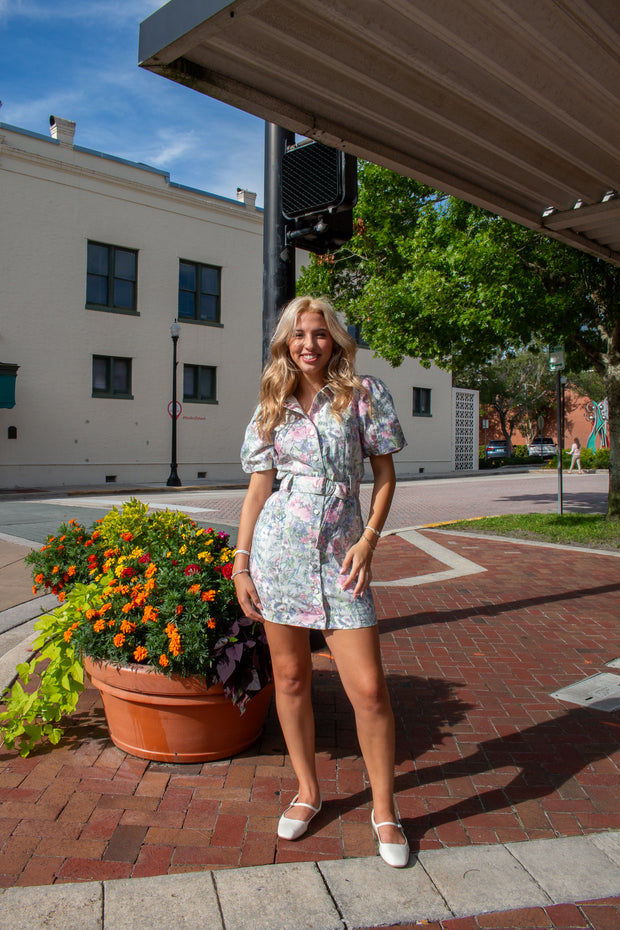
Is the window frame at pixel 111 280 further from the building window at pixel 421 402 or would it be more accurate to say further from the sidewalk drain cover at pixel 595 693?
the sidewalk drain cover at pixel 595 693

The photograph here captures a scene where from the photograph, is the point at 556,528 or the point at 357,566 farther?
the point at 556,528

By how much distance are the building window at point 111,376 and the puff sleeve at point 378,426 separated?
64.1 feet

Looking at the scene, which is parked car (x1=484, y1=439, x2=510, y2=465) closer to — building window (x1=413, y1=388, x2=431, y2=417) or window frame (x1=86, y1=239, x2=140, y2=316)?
building window (x1=413, y1=388, x2=431, y2=417)

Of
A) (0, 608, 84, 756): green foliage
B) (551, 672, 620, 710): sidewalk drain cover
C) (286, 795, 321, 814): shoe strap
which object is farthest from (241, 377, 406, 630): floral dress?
(551, 672, 620, 710): sidewalk drain cover

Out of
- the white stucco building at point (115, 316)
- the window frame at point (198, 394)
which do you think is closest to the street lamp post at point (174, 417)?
the white stucco building at point (115, 316)

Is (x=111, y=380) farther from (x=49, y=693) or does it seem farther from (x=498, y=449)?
(x=498, y=449)

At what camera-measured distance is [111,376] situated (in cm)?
2147

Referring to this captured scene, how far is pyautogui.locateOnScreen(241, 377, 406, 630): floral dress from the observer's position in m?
2.46

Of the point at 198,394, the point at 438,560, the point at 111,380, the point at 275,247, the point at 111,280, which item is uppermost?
the point at 111,280

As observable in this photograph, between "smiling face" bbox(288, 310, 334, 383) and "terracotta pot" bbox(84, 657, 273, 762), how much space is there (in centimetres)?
139

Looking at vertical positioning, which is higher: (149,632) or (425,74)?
(425,74)

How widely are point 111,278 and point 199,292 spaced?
10.2 feet

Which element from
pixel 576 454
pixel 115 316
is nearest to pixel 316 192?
pixel 115 316

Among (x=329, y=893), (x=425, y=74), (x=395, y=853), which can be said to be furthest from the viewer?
(x=425, y=74)
